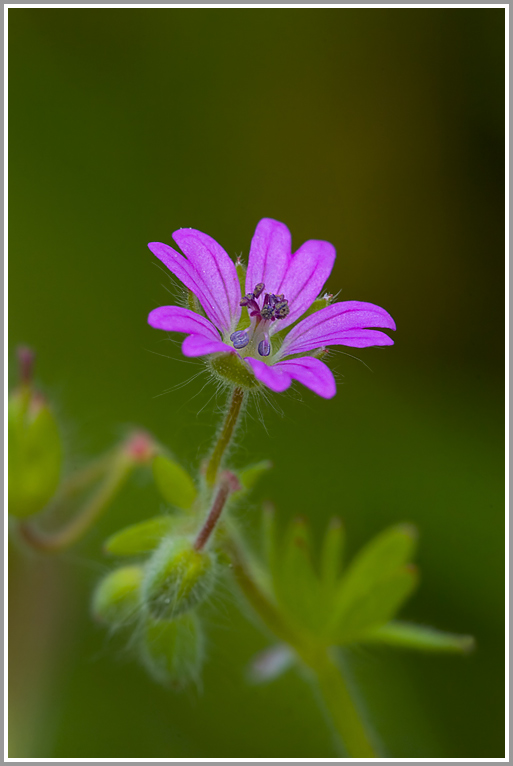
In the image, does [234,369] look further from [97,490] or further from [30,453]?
[97,490]

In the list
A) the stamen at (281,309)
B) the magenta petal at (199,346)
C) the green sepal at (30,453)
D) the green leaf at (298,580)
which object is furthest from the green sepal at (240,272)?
the green sepal at (30,453)

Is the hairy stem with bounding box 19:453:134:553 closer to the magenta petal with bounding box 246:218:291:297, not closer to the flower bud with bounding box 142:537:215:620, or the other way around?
the flower bud with bounding box 142:537:215:620

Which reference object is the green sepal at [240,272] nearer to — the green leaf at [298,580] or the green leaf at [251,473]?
the green leaf at [251,473]

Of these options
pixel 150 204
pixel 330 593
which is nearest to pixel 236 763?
pixel 330 593

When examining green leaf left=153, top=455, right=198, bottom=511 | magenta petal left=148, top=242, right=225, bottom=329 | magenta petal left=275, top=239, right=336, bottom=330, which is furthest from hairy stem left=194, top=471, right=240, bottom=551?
magenta petal left=275, top=239, right=336, bottom=330

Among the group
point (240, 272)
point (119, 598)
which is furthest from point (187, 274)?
point (119, 598)
